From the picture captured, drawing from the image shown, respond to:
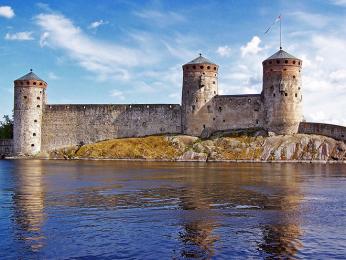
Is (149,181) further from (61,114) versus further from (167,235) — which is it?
(61,114)

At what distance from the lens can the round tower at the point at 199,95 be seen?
76375 mm

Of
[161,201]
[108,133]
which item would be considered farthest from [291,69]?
[161,201]

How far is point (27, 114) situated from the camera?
8050 centimetres

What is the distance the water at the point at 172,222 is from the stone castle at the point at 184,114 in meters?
42.7

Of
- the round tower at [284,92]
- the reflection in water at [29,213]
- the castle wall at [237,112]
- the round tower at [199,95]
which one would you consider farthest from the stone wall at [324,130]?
the reflection in water at [29,213]

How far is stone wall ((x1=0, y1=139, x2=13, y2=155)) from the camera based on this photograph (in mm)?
83262

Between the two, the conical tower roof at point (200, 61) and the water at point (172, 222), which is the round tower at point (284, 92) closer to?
the conical tower roof at point (200, 61)

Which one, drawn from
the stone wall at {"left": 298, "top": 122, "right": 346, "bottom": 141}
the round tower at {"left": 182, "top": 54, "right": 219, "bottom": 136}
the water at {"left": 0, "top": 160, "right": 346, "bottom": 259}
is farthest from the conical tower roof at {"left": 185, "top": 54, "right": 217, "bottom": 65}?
Result: the water at {"left": 0, "top": 160, "right": 346, "bottom": 259}

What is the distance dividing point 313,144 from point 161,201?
46221mm

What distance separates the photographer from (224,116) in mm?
77000

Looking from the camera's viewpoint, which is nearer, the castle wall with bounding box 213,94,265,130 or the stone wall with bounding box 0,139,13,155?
the castle wall with bounding box 213,94,265,130

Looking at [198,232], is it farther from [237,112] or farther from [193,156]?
[237,112]

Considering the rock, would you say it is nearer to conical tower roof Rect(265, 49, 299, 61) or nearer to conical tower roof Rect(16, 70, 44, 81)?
conical tower roof Rect(265, 49, 299, 61)

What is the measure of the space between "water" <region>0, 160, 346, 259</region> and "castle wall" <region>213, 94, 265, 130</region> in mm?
44824
